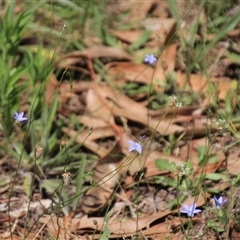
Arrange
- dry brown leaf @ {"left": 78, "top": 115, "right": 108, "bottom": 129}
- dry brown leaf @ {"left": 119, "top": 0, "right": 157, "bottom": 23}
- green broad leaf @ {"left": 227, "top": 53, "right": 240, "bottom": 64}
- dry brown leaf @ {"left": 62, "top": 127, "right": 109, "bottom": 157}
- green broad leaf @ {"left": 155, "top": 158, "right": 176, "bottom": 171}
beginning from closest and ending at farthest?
green broad leaf @ {"left": 155, "top": 158, "right": 176, "bottom": 171} → dry brown leaf @ {"left": 62, "top": 127, "right": 109, "bottom": 157} → dry brown leaf @ {"left": 78, "top": 115, "right": 108, "bottom": 129} → green broad leaf @ {"left": 227, "top": 53, "right": 240, "bottom": 64} → dry brown leaf @ {"left": 119, "top": 0, "right": 157, "bottom": 23}

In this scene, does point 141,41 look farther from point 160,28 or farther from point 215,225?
point 215,225

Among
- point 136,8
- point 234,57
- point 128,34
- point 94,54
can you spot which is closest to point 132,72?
point 94,54

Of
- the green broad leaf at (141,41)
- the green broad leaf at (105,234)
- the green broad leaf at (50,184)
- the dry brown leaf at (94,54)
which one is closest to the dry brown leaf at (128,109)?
the dry brown leaf at (94,54)

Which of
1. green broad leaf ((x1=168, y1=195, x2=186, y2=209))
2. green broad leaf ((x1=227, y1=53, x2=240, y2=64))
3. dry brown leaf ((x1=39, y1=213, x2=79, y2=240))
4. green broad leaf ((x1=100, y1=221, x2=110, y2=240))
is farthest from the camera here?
green broad leaf ((x1=227, y1=53, x2=240, y2=64))

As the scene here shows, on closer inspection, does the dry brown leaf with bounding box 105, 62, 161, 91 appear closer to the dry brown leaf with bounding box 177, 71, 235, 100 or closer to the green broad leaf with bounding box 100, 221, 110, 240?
the dry brown leaf with bounding box 177, 71, 235, 100

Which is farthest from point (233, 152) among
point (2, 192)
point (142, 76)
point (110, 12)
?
point (110, 12)

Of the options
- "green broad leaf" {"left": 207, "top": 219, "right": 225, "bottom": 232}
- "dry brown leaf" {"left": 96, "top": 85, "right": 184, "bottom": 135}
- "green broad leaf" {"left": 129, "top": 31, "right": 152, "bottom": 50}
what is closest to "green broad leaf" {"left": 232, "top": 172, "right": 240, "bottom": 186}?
"green broad leaf" {"left": 207, "top": 219, "right": 225, "bottom": 232}

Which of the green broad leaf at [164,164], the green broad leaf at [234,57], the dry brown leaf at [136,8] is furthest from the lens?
the dry brown leaf at [136,8]

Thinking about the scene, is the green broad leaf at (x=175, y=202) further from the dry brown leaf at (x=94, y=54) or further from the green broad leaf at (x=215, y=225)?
the dry brown leaf at (x=94, y=54)

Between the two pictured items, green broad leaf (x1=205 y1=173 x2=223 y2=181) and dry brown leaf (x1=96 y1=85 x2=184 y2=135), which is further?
dry brown leaf (x1=96 y1=85 x2=184 y2=135)
